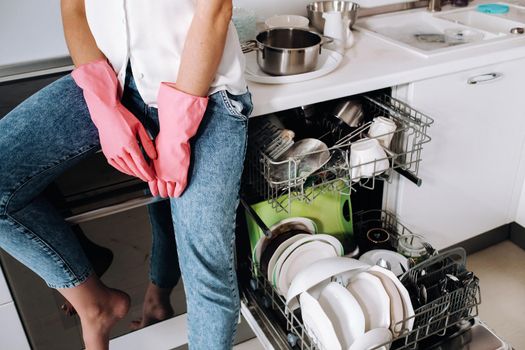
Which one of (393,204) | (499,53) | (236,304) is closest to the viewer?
(236,304)

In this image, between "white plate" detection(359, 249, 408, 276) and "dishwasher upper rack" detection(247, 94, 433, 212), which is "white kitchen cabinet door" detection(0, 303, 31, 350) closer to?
"dishwasher upper rack" detection(247, 94, 433, 212)

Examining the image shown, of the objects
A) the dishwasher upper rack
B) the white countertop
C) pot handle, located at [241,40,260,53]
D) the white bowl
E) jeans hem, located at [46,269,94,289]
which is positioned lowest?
jeans hem, located at [46,269,94,289]

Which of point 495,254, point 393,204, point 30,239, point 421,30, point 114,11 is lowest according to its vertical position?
point 495,254

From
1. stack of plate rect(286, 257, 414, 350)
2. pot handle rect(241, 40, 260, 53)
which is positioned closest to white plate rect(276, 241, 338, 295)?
stack of plate rect(286, 257, 414, 350)

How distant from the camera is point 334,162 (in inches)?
55.7

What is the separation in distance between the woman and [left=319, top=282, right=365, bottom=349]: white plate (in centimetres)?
22

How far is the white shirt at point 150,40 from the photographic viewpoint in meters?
1.13

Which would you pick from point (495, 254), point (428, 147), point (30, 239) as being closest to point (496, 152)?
point (428, 147)

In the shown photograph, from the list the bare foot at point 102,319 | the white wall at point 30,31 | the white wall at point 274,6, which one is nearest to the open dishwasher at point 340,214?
the bare foot at point 102,319

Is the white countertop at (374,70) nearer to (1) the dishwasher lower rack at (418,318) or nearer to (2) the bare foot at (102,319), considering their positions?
(1) the dishwasher lower rack at (418,318)

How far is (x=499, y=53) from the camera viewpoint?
154 centimetres

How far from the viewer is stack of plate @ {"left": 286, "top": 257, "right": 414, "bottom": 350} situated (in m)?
1.17

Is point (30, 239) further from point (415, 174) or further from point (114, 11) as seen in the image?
point (415, 174)

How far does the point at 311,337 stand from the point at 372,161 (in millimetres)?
445
